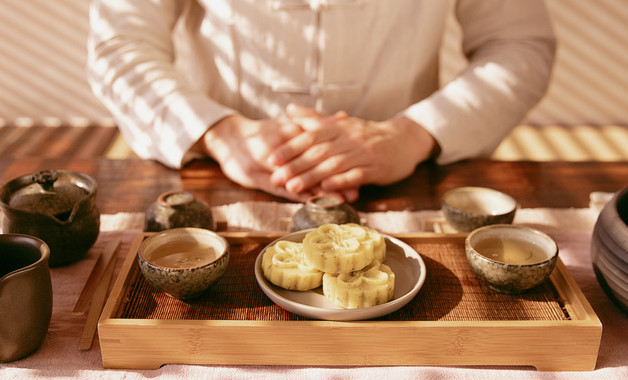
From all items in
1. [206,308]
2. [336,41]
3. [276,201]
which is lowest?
[276,201]

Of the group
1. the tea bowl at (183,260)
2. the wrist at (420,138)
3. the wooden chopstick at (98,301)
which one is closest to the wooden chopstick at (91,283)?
the wooden chopstick at (98,301)

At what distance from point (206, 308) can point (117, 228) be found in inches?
15.1

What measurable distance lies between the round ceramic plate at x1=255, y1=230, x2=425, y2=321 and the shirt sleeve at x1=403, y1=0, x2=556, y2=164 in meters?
0.52

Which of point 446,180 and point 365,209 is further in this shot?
point 446,180

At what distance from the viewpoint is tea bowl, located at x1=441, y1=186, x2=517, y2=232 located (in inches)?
39.2

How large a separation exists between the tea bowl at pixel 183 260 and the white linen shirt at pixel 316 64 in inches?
19.5

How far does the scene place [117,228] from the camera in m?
1.10

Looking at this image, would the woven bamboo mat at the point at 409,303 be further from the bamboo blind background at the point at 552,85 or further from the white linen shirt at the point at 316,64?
the bamboo blind background at the point at 552,85

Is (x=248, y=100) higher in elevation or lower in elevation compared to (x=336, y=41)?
lower

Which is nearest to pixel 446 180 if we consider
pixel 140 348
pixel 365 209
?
pixel 365 209

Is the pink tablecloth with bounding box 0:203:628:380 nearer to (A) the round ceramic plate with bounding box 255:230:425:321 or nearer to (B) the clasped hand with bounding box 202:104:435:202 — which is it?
(A) the round ceramic plate with bounding box 255:230:425:321

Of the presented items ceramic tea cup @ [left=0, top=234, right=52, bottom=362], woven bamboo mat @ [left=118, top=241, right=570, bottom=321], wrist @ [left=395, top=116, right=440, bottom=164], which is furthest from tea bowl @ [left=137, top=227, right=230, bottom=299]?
wrist @ [left=395, top=116, right=440, bottom=164]

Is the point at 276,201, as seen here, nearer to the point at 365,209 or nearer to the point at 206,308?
the point at 365,209

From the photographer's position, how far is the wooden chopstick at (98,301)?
784mm
